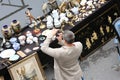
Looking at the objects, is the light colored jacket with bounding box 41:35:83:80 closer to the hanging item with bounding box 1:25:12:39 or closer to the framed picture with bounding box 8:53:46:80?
the framed picture with bounding box 8:53:46:80

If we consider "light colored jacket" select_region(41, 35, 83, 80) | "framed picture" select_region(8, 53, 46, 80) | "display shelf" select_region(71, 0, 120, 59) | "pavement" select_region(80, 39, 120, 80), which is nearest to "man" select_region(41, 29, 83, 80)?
"light colored jacket" select_region(41, 35, 83, 80)

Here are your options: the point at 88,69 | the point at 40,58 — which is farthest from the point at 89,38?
the point at 40,58

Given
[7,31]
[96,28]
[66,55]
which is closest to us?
[66,55]

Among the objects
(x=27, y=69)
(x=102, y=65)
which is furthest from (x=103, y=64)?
(x=27, y=69)

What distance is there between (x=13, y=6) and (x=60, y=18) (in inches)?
111

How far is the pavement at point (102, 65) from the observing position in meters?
5.67

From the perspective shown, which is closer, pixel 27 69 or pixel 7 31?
pixel 27 69

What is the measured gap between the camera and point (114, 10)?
21.0 ft

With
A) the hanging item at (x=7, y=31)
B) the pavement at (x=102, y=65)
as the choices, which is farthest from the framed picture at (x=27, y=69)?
the hanging item at (x=7, y=31)

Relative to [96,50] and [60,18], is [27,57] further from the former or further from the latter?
[96,50]

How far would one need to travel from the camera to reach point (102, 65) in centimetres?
592

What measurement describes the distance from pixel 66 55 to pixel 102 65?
177cm

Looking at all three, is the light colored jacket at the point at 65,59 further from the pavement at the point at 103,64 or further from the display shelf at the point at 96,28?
the display shelf at the point at 96,28

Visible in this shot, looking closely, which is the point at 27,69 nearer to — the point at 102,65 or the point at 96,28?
the point at 102,65
